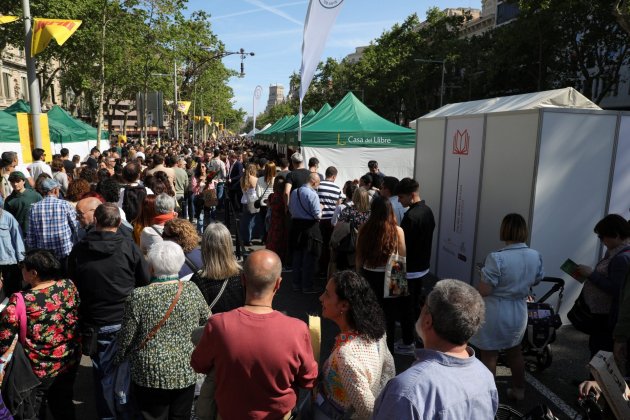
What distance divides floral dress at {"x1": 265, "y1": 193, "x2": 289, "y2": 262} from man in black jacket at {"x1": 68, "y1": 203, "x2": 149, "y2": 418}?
4181 millimetres

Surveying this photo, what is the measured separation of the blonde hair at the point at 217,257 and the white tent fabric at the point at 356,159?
351 inches

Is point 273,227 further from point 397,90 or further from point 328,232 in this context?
point 397,90

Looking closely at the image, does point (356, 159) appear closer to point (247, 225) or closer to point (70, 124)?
point (247, 225)

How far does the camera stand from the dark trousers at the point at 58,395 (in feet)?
10.5

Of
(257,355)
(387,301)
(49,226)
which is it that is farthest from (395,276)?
(49,226)

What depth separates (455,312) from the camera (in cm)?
178

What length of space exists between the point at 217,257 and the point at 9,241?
128 inches

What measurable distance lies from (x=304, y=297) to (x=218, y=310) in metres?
3.63

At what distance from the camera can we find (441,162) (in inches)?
299

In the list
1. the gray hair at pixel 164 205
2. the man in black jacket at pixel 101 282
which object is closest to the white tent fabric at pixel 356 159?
the gray hair at pixel 164 205

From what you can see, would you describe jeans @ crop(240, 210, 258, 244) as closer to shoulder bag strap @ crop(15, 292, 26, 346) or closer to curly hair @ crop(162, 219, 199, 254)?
curly hair @ crop(162, 219, 199, 254)

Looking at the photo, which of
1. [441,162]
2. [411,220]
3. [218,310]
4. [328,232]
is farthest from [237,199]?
[218,310]

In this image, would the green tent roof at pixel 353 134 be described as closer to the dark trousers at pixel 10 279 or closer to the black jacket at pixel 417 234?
the black jacket at pixel 417 234

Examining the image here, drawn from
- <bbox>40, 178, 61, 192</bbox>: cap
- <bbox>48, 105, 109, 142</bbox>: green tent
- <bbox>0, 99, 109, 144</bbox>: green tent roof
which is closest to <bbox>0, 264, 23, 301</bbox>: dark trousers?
<bbox>40, 178, 61, 192</bbox>: cap
